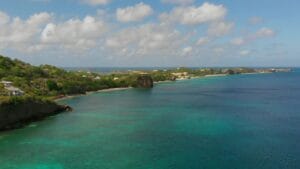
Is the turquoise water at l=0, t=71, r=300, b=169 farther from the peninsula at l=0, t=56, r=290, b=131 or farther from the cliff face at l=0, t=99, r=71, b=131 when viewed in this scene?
the peninsula at l=0, t=56, r=290, b=131

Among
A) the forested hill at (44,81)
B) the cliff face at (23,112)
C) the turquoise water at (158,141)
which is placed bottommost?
the turquoise water at (158,141)

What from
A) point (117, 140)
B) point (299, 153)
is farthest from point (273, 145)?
point (117, 140)

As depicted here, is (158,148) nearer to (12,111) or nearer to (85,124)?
(85,124)

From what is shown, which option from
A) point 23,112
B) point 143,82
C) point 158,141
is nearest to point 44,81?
point 23,112

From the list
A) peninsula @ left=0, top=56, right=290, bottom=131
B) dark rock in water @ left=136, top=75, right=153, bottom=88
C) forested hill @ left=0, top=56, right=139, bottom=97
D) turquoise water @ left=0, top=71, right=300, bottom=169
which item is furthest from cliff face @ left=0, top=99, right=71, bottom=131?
dark rock in water @ left=136, top=75, right=153, bottom=88

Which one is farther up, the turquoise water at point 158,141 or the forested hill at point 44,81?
the forested hill at point 44,81

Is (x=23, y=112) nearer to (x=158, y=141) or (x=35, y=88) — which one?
(x=158, y=141)

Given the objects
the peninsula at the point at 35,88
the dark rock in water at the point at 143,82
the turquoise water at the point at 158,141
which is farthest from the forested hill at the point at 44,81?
the turquoise water at the point at 158,141

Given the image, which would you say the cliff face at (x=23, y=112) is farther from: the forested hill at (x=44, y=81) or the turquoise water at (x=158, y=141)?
the forested hill at (x=44, y=81)

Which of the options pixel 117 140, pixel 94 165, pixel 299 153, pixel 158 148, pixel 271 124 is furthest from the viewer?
pixel 271 124

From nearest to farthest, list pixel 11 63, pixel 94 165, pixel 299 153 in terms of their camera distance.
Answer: pixel 94 165
pixel 299 153
pixel 11 63
